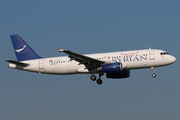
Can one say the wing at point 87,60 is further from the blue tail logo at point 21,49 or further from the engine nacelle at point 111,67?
the blue tail logo at point 21,49

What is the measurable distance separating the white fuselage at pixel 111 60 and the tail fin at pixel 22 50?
181cm

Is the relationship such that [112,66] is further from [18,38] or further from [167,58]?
[18,38]

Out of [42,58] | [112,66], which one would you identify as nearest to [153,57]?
[112,66]

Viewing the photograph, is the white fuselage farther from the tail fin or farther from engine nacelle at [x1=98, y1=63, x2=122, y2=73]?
the tail fin

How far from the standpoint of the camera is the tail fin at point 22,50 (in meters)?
52.1

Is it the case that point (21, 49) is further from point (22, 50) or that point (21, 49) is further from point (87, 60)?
point (87, 60)

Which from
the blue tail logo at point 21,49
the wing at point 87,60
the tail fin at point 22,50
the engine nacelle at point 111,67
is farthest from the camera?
the blue tail logo at point 21,49

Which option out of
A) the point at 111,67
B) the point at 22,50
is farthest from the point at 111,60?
the point at 22,50

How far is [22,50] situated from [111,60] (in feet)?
49.4

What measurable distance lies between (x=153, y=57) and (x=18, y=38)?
22.3 meters

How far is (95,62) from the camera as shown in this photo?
47281 millimetres

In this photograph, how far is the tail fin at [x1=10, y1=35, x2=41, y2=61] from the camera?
5209cm

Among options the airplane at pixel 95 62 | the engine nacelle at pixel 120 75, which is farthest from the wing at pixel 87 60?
the engine nacelle at pixel 120 75

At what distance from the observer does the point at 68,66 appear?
160 feet
